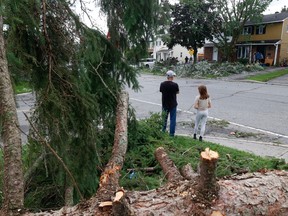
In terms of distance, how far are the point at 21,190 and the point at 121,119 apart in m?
1.35

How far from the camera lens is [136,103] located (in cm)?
1234

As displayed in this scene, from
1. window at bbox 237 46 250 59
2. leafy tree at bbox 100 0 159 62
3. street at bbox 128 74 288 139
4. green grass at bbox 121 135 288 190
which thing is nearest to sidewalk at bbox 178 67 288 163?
green grass at bbox 121 135 288 190

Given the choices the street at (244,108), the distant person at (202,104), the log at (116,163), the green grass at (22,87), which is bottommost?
the street at (244,108)

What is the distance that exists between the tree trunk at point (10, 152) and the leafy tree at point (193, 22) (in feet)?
92.6

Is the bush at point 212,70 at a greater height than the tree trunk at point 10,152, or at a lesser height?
lesser

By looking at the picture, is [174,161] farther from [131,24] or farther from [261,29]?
[261,29]

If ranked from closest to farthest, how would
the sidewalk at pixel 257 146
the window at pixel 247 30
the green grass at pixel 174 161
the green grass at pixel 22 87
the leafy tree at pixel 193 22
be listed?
the green grass at pixel 22 87, the green grass at pixel 174 161, the sidewalk at pixel 257 146, the leafy tree at pixel 193 22, the window at pixel 247 30

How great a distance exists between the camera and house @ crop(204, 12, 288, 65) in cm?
3228

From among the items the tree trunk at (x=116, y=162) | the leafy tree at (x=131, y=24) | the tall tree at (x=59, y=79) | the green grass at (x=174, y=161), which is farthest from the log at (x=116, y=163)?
the green grass at (x=174, y=161)

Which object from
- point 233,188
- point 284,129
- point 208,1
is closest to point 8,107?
point 233,188

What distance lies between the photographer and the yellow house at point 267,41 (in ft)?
106

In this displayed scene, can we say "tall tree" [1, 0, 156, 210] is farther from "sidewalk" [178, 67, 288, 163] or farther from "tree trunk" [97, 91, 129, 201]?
"sidewalk" [178, 67, 288, 163]

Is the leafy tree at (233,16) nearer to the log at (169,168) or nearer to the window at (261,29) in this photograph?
the window at (261,29)

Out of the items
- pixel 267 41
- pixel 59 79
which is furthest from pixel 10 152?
pixel 267 41
